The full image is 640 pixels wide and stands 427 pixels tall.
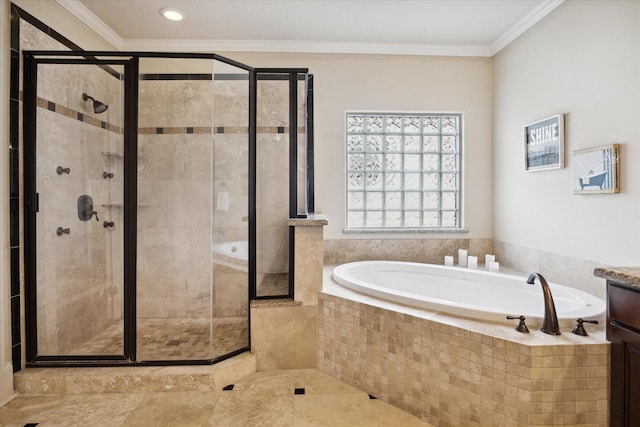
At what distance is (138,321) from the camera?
6.97 feet

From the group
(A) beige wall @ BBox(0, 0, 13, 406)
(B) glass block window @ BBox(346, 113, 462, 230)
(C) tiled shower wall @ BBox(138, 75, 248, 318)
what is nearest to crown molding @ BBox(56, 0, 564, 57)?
(B) glass block window @ BBox(346, 113, 462, 230)

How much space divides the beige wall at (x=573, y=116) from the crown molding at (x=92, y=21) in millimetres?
3406

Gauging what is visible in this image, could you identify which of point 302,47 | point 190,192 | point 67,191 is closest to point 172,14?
point 302,47

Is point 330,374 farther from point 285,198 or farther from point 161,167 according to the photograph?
point 161,167

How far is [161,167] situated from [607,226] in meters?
2.92

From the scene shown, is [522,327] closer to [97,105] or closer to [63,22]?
[97,105]

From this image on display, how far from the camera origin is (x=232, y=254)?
2.22 meters

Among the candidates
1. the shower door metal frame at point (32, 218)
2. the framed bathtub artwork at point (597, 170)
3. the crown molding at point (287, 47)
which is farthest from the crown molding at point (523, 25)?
the shower door metal frame at point (32, 218)

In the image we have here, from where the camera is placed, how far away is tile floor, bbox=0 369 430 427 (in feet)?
5.55

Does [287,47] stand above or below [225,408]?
above

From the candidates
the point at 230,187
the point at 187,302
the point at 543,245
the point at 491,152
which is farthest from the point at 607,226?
the point at 187,302

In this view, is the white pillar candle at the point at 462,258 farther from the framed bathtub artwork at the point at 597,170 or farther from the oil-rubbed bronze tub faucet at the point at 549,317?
the oil-rubbed bronze tub faucet at the point at 549,317

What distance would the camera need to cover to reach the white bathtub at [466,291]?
167 cm

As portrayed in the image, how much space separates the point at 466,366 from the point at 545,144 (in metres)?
1.83
